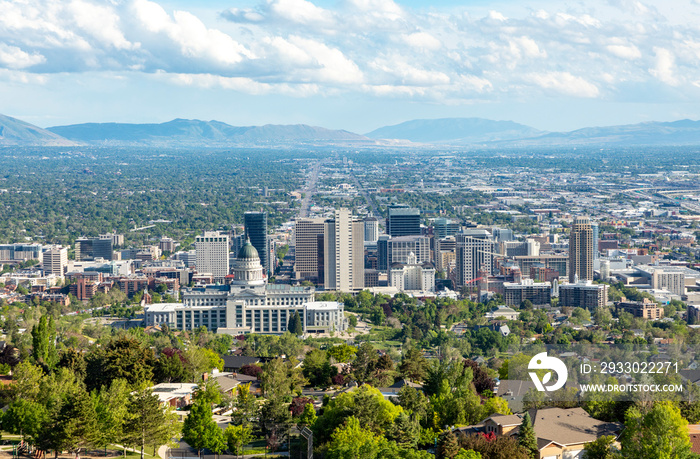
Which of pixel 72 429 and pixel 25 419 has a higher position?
pixel 72 429

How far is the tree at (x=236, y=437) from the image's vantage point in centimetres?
4638

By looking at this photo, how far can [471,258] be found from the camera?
4921 inches

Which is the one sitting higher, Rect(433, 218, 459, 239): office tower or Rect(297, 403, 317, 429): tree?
Rect(297, 403, 317, 429): tree

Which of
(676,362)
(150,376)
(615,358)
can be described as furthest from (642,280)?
(150,376)

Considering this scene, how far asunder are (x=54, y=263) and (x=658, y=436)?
98699 mm

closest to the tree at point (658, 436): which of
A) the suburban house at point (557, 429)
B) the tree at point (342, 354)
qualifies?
the suburban house at point (557, 429)

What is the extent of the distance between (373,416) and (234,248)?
99.3m

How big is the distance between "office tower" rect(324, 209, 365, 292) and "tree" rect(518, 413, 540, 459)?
7483cm

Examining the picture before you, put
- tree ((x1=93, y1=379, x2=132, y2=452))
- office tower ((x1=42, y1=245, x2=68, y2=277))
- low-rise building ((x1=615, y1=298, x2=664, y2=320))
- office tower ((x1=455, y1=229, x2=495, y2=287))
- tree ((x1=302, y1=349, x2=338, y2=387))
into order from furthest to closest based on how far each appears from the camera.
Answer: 1. office tower ((x1=42, y1=245, x2=68, y2=277))
2. office tower ((x1=455, y1=229, x2=495, y2=287))
3. low-rise building ((x1=615, y1=298, x2=664, y2=320))
4. tree ((x1=302, y1=349, x2=338, y2=387))
5. tree ((x1=93, y1=379, x2=132, y2=452))

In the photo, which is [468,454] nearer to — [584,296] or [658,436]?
[658,436]

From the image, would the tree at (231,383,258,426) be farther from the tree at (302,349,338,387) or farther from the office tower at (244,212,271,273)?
the office tower at (244,212,271,273)

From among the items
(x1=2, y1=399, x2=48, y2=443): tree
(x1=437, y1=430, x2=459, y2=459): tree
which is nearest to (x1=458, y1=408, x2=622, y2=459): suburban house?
(x1=437, y1=430, x2=459, y2=459): tree

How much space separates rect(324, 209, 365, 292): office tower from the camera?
118m

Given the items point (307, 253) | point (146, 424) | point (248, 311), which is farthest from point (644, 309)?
point (146, 424)
